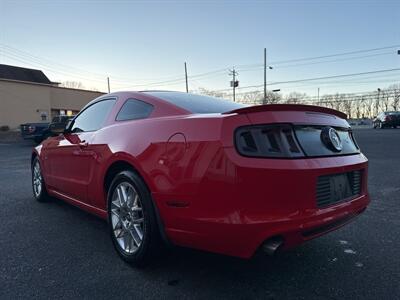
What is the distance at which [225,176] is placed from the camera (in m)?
2.05

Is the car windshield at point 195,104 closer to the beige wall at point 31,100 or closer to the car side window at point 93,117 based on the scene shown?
the car side window at point 93,117

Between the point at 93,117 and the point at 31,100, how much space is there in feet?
116

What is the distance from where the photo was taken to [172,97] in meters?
3.05

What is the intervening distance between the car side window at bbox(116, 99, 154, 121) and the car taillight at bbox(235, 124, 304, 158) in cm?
103

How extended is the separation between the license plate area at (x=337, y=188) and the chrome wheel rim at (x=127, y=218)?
136cm

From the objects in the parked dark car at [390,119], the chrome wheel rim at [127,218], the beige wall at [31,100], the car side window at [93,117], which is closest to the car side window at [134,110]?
the car side window at [93,117]

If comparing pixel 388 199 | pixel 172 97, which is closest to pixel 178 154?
pixel 172 97

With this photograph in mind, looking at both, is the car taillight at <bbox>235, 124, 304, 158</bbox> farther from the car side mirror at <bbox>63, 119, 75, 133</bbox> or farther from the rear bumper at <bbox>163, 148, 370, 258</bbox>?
the car side mirror at <bbox>63, 119, 75, 133</bbox>

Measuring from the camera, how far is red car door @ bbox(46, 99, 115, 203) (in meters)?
3.43

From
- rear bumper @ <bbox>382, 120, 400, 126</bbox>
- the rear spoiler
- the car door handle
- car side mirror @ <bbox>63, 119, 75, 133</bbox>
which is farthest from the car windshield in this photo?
rear bumper @ <bbox>382, 120, 400, 126</bbox>

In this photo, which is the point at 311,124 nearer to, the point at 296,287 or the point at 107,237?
the point at 296,287

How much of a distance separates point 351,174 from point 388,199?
9.32ft

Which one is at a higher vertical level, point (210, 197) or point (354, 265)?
point (210, 197)

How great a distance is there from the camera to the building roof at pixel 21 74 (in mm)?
35175
